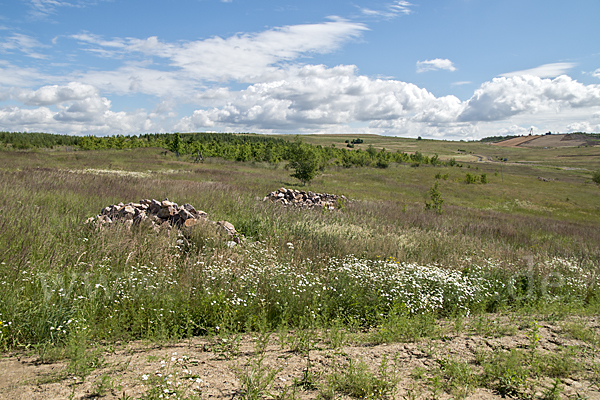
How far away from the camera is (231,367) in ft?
9.69

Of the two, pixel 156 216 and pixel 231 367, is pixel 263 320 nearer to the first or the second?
pixel 231 367

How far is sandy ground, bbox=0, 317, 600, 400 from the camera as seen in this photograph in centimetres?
257

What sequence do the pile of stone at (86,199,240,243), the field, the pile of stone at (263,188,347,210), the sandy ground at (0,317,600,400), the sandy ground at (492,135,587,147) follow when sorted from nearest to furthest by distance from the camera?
the sandy ground at (0,317,600,400) → the field → the pile of stone at (86,199,240,243) → the pile of stone at (263,188,347,210) → the sandy ground at (492,135,587,147)

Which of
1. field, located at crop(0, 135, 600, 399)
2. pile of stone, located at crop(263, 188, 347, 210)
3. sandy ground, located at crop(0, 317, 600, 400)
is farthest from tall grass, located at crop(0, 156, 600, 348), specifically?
pile of stone, located at crop(263, 188, 347, 210)

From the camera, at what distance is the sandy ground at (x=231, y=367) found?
2.57 meters

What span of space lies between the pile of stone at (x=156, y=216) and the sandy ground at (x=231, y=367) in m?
3.79

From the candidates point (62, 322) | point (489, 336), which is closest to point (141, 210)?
point (62, 322)

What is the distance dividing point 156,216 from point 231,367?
548cm

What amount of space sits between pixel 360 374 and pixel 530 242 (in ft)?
40.2

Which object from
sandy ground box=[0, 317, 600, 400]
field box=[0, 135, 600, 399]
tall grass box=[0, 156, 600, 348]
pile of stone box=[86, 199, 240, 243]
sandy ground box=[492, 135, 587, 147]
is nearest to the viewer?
sandy ground box=[0, 317, 600, 400]

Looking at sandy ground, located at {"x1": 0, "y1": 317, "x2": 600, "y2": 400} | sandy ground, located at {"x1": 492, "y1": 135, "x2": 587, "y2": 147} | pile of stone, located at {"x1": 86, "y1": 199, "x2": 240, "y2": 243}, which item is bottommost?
sandy ground, located at {"x1": 0, "y1": 317, "x2": 600, "y2": 400}

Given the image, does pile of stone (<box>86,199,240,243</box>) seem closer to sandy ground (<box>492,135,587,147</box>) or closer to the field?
the field

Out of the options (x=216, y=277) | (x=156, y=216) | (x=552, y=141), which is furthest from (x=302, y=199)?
(x=552, y=141)

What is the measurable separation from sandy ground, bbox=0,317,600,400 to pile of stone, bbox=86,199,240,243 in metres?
3.79
